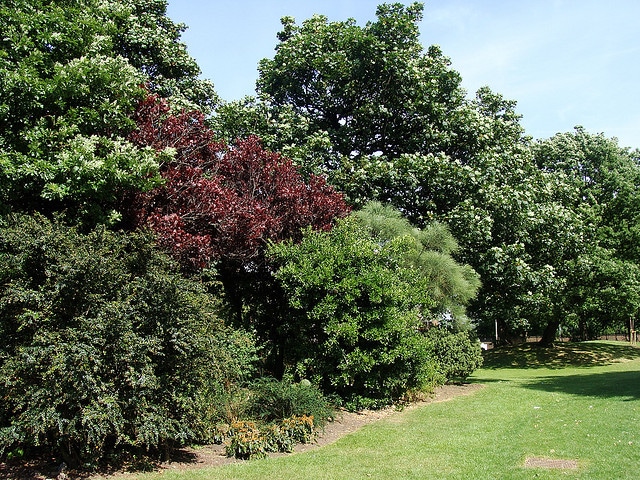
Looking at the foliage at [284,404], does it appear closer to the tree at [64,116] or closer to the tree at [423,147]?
the tree at [64,116]

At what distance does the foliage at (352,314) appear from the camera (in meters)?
10.4

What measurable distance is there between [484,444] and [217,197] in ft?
20.3

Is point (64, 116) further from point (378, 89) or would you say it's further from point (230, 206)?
point (378, 89)

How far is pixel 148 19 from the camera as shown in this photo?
1509 cm

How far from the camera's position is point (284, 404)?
28.7 ft

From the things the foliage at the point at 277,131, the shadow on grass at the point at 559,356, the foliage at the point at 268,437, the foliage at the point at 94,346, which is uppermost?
the foliage at the point at 277,131

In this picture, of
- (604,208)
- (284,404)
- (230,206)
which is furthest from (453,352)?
(604,208)

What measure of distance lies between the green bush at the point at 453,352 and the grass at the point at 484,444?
1.34 m

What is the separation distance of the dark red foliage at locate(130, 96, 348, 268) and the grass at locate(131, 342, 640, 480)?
401 cm

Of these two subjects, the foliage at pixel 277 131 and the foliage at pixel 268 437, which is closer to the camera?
the foliage at pixel 268 437

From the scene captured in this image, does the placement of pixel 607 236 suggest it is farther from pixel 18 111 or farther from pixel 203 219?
pixel 18 111

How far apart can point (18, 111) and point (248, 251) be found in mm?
4892

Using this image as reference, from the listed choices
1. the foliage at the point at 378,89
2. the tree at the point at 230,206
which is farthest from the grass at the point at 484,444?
the foliage at the point at 378,89

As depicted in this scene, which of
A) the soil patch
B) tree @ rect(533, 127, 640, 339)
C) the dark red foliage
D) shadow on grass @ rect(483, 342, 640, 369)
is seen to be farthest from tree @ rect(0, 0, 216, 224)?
shadow on grass @ rect(483, 342, 640, 369)
